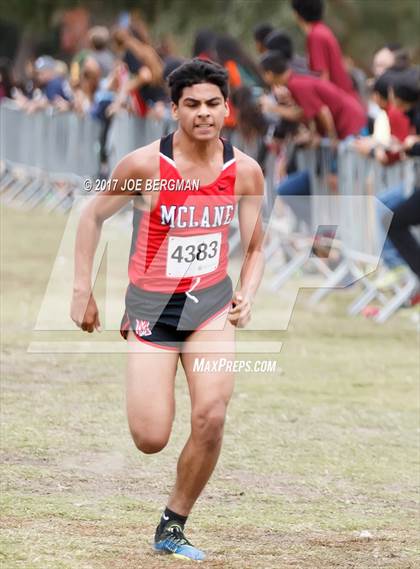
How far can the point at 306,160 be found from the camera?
536 inches

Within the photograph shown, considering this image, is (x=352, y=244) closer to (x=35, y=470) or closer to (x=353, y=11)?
(x=35, y=470)

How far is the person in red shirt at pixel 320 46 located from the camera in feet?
46.9

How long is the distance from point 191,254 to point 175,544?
45.3 inches

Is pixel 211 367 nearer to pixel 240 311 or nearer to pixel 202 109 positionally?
pixel 240 311

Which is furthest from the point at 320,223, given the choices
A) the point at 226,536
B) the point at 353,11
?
the point at 353,11

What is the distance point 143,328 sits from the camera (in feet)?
19.5

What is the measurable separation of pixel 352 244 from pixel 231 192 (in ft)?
22.1

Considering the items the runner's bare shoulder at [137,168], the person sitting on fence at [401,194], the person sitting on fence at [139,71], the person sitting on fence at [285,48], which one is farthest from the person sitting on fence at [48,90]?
the runner's bare shoulder at [137,168]

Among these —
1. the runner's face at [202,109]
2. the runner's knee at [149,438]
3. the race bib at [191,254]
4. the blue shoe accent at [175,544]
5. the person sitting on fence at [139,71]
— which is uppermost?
the runner's face at [202,109]

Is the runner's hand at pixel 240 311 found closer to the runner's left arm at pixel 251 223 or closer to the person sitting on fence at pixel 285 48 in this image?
the runner's left arm at pixel 251 223

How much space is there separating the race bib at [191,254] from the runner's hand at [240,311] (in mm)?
214

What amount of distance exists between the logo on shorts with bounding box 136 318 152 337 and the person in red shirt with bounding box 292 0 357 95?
8.65 m

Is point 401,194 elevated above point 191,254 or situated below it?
below

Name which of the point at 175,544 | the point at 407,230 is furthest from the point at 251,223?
the point at 407,230
